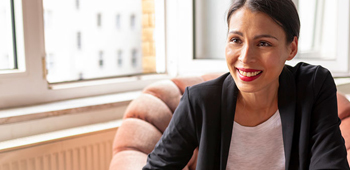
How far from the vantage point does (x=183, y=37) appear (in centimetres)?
245

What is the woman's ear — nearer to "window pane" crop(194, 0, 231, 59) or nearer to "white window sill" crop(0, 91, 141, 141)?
"white window sill" crop(0, 91, 141, 141)

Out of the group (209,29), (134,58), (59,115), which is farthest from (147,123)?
(209,29)

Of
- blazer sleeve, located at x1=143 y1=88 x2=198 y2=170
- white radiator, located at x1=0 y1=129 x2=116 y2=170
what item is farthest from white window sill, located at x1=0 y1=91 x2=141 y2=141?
blazer sleeve, located at x1=143 y1=88 x2=198 y2=170

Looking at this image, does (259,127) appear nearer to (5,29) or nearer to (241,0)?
(241,0)

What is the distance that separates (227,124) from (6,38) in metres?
1.14

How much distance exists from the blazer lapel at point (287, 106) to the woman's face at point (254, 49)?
0.11 meters

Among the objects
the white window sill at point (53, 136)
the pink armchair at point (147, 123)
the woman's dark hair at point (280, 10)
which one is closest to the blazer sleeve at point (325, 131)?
the woman's dark hair at point (280, 10)

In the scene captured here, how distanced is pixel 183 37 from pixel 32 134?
1.14m

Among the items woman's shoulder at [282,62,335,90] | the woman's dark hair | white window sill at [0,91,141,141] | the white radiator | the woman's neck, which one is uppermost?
the woman's dark hair

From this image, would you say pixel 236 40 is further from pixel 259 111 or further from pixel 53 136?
pixel 53 136

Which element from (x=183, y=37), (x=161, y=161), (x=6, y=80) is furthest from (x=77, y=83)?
(x=161, y=161)

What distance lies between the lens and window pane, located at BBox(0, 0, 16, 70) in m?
1.74

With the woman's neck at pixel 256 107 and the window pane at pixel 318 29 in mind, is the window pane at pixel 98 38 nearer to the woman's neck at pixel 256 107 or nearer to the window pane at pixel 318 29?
the window pane at pixel 318 29

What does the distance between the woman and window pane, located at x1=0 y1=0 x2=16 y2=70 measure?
0.96 metres
